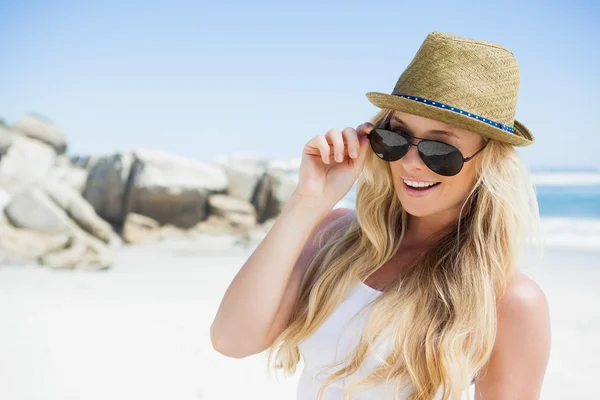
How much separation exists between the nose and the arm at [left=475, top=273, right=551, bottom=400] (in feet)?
1.82

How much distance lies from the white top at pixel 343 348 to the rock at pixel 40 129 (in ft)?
63.3

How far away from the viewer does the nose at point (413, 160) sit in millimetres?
2141

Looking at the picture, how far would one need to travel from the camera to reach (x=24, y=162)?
16.7 m

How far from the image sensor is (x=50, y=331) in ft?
19.5

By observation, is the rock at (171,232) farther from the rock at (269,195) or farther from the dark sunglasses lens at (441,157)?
the dark sunglasses lens at (441,157)

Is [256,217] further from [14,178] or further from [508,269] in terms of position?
[508,269]

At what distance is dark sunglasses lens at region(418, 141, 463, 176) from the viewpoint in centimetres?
208

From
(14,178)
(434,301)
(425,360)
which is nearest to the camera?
(425,360)

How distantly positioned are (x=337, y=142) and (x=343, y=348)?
0.76 meters

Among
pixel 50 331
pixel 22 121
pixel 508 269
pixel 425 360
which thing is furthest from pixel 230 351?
pixel 22 121

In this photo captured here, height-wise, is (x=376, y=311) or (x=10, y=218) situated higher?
(x=376, y=311)

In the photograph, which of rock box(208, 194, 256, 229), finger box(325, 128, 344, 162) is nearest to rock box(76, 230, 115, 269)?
rock box(208, 194, 256, 229)

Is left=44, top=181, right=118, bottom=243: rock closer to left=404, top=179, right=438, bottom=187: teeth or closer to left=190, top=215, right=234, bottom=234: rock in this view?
left=190, top=215, right=234, bottom=234: rock

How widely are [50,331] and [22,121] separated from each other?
1549 centimetres
